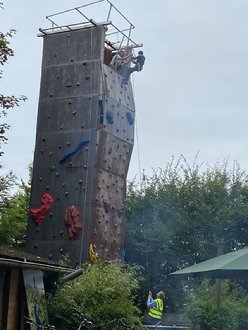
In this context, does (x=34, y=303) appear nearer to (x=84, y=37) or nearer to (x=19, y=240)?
(x=84, y=37)

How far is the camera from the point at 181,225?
31.1m

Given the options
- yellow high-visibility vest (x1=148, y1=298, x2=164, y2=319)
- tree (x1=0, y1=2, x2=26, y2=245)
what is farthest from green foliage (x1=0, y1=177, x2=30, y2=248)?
yellow high-visibility vest (x1=148, y1=298, x2=164, y2=319)

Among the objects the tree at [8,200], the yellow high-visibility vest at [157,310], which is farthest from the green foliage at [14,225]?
the yellow high-visibility vest at [157,310]

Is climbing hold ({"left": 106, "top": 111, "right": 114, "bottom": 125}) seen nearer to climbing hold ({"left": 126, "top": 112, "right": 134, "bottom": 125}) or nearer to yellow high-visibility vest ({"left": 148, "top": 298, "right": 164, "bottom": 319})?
climbing hold ({"left": 126, "top": 112, "right": 134, "bottom": 125})

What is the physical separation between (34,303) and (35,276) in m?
0.69

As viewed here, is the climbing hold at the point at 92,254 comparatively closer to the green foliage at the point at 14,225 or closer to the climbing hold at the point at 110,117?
the climbing hold at the point at 110,117

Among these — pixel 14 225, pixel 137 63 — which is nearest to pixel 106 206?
pixel 137 63

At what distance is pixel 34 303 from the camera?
577 inches

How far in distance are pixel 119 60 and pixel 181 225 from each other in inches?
448

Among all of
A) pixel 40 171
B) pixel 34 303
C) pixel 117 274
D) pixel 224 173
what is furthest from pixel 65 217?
pixel 224 173

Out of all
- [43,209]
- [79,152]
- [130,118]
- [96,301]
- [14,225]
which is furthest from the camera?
[14,225]

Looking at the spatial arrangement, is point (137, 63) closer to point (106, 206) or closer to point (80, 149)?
point (80, 149)

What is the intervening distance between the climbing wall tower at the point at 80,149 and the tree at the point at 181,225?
373 inches

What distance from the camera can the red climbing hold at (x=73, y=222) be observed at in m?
20.2
